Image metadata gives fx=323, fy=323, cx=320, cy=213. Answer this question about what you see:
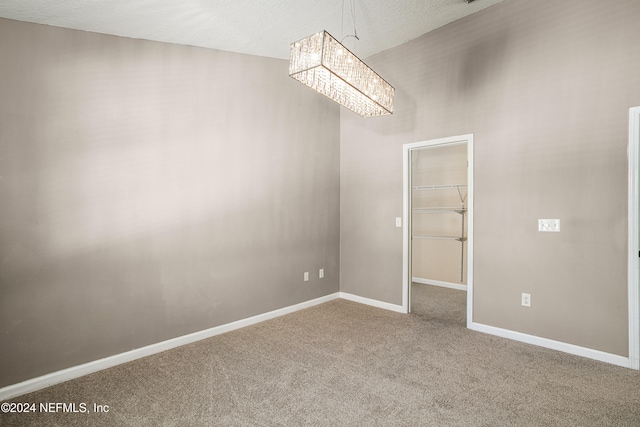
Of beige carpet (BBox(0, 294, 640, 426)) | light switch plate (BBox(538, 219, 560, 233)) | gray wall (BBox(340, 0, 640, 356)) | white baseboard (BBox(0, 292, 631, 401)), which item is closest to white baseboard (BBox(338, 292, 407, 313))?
white baseboard (BBox(0, 292, 631, 401))

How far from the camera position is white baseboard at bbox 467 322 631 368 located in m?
2.64

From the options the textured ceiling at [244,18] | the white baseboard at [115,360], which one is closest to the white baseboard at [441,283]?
the white baseboard at [115,360]

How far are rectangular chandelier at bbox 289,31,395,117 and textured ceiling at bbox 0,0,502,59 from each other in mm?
998

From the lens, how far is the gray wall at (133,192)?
2.32 metres

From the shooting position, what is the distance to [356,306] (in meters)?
4.31

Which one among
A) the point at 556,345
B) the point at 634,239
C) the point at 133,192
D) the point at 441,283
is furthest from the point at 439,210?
the point at 133,192

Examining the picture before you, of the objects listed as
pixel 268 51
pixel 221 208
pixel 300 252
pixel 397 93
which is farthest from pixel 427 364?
pixel 268 51

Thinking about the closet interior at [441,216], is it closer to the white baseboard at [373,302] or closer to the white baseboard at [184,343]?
the white baseboard at [373,302]

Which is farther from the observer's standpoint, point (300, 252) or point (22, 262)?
point (300, 252)

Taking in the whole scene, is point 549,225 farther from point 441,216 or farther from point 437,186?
point 441,216

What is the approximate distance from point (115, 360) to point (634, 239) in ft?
14.2

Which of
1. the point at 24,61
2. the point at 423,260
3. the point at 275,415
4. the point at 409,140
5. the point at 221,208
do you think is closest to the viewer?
the point at 275,415

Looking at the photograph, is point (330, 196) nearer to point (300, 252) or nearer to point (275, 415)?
point (300, 252)

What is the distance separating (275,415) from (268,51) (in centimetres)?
344
